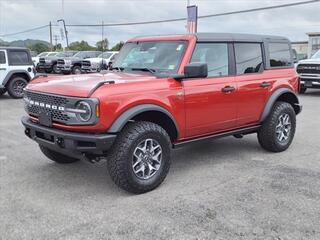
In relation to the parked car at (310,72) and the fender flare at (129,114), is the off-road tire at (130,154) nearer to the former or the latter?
the fender flare at (129,114)

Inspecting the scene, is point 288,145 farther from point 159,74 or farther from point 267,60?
point 159,74

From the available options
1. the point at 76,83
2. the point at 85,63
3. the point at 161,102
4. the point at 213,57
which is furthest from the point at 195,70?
the point at 85,63

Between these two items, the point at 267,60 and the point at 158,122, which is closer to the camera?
the point at 158,122

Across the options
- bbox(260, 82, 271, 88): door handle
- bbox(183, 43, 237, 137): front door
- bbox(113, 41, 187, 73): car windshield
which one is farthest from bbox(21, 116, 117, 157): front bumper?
bbox(260, 82, 271, 88): door handle

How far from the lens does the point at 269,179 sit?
5203mm

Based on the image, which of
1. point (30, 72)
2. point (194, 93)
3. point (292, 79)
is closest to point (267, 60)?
point (292, 79)

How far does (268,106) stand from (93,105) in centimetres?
304

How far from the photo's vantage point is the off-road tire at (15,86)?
14281mm

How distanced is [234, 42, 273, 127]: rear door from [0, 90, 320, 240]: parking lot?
27.0 inches

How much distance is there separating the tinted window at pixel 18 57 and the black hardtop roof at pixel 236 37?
1016cm

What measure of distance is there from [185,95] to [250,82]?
133 centimetres

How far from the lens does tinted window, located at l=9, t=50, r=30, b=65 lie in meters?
14.3

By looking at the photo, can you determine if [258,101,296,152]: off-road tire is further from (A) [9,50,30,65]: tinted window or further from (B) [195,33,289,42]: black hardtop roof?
(A) [9,50,30,65]: tinted window

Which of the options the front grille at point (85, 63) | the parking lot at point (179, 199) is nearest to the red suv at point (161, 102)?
the parking lot at point (179, 199)
